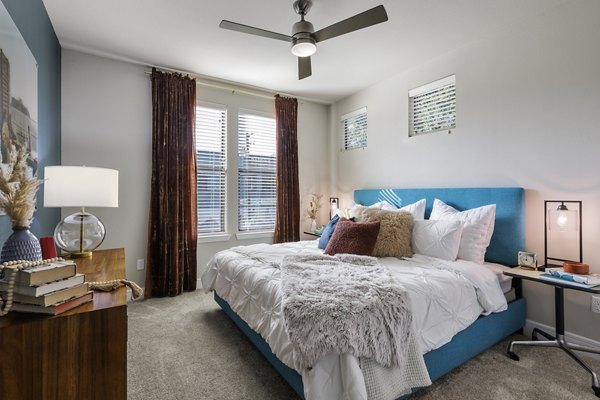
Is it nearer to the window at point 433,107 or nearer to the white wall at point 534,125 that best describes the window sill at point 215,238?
the white wall at point 534,125

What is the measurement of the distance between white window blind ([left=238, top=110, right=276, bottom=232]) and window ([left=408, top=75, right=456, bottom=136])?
198 cm

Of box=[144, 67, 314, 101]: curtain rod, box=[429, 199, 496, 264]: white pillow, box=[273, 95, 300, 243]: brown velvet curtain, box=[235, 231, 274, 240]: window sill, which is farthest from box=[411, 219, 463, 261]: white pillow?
box=[144, 67, 314, 101]: curtain rod

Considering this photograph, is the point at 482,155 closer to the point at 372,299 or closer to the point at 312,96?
the point at 372,299

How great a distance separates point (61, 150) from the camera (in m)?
3.02

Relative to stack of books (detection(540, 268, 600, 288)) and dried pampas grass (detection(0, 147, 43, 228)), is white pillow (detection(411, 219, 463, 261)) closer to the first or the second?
stack of books (detection(540, 268, 600, 288))

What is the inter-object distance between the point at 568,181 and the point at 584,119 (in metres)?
0.49

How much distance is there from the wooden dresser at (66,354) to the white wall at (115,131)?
2650 mm

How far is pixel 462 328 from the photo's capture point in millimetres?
1939

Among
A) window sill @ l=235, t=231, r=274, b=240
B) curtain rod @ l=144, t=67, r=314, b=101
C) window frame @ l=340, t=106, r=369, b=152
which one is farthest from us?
window frame @ l=340, t=106, r=369, b=152

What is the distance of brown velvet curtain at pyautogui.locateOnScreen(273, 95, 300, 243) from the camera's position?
4.31m

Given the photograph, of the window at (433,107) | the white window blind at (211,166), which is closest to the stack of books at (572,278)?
the window at (433,107)

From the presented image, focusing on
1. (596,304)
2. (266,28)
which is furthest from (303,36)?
(596,304)

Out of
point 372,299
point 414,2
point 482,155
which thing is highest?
point 414,2

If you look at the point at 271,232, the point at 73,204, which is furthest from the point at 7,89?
the point at 271,232
